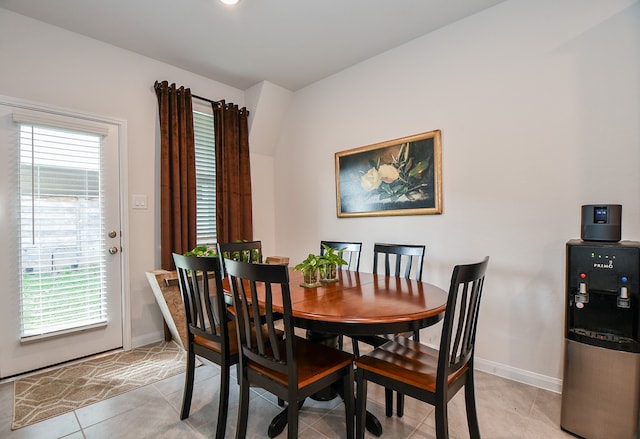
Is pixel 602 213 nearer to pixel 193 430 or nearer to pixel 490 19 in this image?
pixel 490 19

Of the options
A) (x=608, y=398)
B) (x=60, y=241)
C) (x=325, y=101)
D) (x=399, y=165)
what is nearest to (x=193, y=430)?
(x=60, y=241)

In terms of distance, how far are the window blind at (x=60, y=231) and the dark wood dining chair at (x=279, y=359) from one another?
196cm

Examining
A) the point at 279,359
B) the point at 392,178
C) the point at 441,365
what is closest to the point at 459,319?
the point at 441,365

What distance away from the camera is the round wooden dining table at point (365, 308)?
54.2 inches

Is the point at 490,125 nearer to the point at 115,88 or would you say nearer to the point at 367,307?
the point at 367,307

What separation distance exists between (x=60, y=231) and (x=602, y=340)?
377 centimetres

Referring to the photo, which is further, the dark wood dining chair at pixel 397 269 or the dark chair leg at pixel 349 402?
the dark wood dining chair at pixel 397 269

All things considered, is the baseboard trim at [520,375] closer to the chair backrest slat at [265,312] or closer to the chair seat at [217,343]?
the chair seat at [217,343]

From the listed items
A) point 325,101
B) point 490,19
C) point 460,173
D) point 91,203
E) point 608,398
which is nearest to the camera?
point 608,398

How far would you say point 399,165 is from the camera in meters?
2.96

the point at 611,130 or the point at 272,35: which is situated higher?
the point at 272,35

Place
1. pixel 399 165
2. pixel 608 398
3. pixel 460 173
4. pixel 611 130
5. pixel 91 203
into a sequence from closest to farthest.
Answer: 1. pixel 608 398
2. pixel 611 130
3. pixel 460 173
4. pixel 91 203
5. pixel 399 165

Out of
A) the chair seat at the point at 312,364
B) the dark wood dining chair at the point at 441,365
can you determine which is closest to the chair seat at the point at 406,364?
the dark wood dining chair at the point at 441,365

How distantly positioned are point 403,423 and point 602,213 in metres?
1.61
